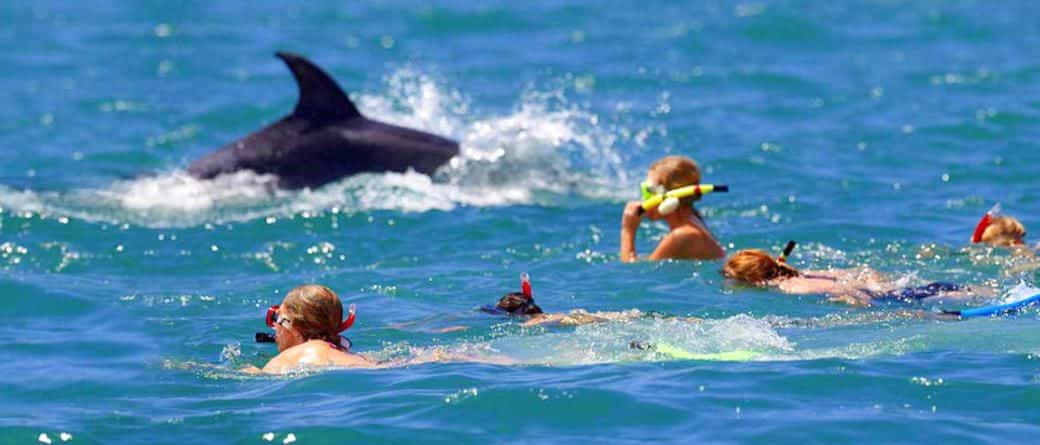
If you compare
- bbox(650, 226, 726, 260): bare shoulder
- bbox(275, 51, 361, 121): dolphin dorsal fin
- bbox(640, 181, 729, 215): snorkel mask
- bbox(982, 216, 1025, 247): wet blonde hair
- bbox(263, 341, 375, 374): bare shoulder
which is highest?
bbox(275, 51, 361, 121): dolphin dorsal fin

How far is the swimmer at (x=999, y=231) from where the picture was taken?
11.3 m

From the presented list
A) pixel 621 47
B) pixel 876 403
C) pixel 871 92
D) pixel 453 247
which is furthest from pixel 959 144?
pixel 876 403

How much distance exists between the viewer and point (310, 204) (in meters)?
14.0

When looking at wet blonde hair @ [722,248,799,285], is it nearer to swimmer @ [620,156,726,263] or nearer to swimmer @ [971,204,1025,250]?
swimmer @ [620,156,726,263]

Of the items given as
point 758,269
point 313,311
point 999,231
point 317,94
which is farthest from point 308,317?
point 317,94

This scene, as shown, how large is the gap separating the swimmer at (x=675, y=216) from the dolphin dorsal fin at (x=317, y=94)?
12.5 feet

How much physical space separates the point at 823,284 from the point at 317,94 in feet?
18.5

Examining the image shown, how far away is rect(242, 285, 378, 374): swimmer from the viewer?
27.6ft

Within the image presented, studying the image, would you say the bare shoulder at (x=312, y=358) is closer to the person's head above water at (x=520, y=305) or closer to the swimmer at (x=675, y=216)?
the person's head above water at (x=520, y=305)

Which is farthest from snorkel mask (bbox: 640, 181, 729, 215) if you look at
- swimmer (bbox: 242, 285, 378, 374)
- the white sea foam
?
swimmer (bbox: 242, 285, 378, 374)

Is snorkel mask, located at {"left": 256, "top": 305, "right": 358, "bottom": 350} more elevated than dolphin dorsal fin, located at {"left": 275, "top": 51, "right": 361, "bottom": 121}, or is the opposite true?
dolphin dorsal fin, located at {"left": 275, "top": 51, "right": 361, "bottom": 121}

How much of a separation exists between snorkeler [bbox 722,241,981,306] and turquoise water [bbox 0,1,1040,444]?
101 mm

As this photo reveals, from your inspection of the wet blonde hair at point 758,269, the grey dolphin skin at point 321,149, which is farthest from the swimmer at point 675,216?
the grey dolphin skin at point 321,149

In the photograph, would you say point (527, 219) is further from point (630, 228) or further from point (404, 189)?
point (630, 228)
